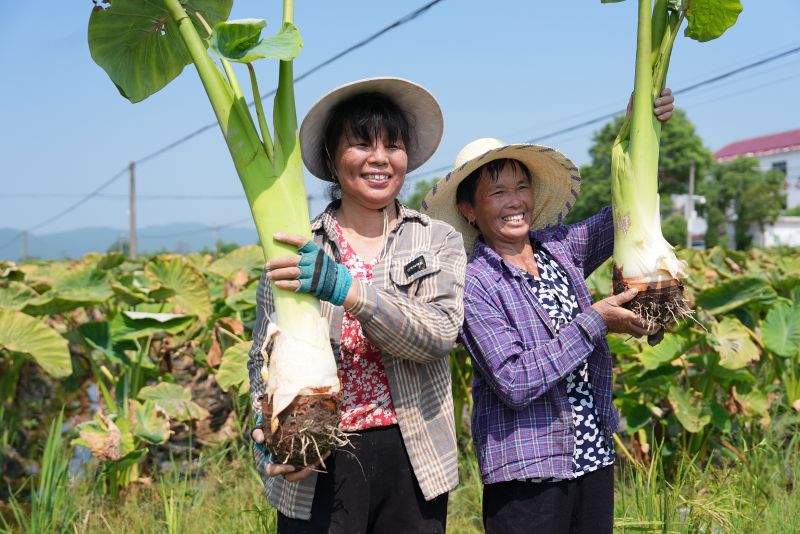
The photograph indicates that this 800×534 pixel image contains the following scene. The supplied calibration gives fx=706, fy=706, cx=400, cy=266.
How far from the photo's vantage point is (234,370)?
13.4ft

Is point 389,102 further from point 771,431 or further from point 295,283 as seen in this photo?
point 771,431

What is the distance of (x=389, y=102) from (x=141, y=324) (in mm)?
2950

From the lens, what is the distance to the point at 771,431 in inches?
154

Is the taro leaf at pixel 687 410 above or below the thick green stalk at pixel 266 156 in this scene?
below

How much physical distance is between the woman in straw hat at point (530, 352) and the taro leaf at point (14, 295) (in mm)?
3604

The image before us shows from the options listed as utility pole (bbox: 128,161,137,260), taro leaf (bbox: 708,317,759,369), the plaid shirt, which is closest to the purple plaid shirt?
the plaid shirt

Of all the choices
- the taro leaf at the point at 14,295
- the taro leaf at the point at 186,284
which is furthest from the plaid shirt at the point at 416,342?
the taro leaf at the point at 14,295

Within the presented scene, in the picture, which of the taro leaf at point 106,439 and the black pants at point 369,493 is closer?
the black pants at point 369,493

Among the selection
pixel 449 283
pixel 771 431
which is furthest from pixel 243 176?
pixel 771 431

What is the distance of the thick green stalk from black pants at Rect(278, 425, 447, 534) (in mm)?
395

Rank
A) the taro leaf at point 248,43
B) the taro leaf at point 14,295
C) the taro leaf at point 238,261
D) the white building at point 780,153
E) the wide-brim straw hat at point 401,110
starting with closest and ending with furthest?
the taro leaf at point 248,43, the wide-brim straw hat at point 401,110, the taro leaf at point 14,295, the taro leaf at point 238,261, the white building at point 780,153

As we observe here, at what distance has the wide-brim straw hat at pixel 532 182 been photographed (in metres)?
2.16

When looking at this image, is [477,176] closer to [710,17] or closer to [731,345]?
[710,17]

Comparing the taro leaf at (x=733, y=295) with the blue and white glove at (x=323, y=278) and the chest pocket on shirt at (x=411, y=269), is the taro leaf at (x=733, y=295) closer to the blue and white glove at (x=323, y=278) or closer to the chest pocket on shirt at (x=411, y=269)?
the chest pocket on shirt at (x=411, y=269)
